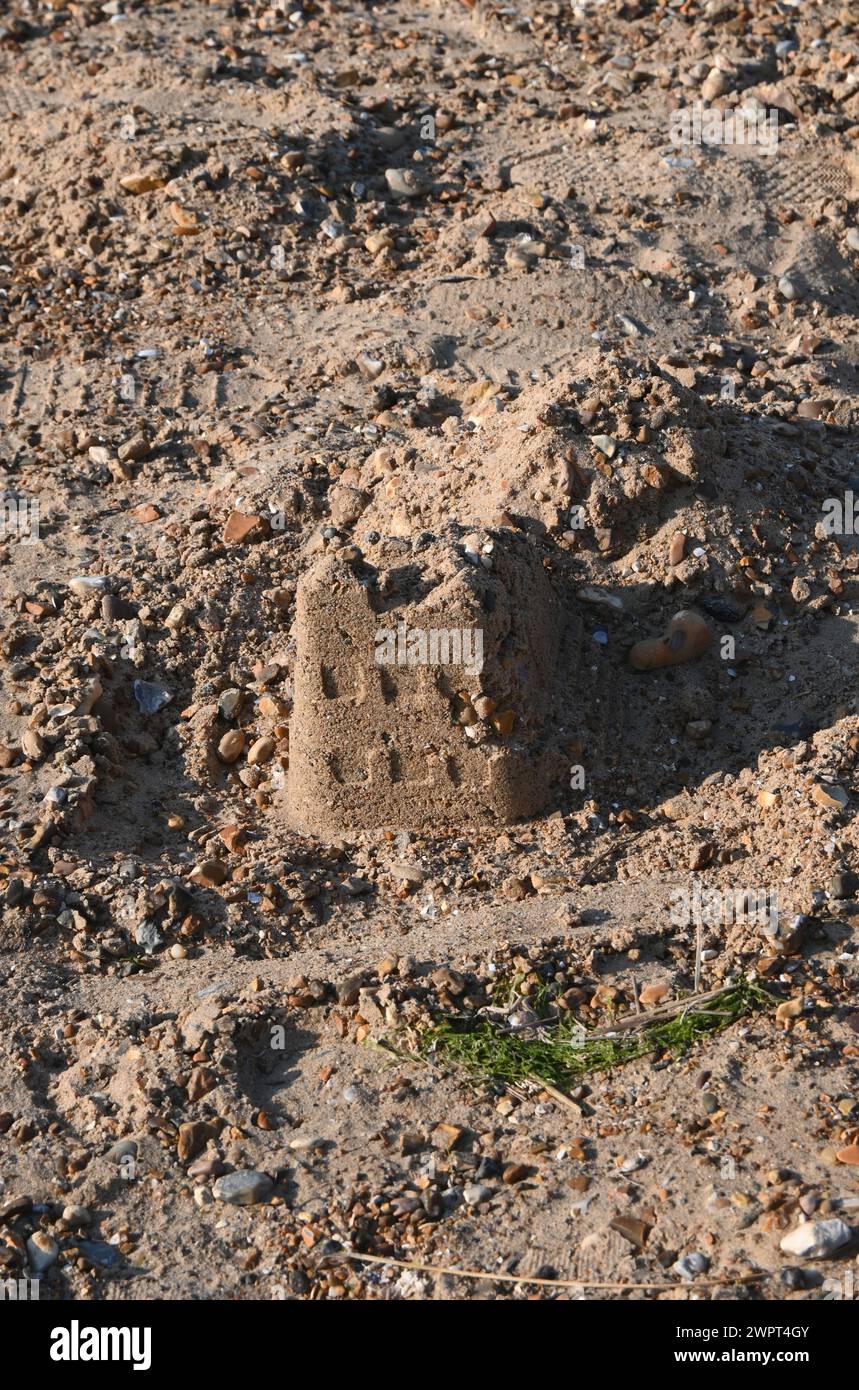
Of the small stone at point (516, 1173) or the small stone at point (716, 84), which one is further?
the small stone at point (716, 84)

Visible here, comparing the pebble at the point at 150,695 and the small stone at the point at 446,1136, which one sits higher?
the pebble at the point at 150,695

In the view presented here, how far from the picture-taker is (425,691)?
5.29 metres

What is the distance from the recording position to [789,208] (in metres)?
8.09

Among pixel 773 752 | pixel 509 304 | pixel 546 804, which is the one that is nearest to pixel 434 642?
pixel 546 804

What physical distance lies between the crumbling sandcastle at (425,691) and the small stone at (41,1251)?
163 centimetres

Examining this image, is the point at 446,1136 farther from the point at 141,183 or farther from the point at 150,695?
the point at 141,183

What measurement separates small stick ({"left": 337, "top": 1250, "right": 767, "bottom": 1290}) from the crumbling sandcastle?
162 cm

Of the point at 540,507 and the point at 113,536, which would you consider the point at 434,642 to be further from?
the point at 113,536

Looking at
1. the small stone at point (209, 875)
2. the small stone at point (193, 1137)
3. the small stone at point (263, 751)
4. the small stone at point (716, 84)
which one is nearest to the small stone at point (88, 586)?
the small stone at point (263, 751)

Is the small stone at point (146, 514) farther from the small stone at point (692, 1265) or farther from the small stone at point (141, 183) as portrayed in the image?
the small stone at point (692, 1265)

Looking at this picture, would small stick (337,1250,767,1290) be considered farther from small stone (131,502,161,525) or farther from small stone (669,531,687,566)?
small stone (131,502,161,525)

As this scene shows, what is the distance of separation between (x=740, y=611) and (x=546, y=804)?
103 centimetres

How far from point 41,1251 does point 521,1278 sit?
128 cm

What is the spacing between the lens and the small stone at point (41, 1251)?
434 cm
